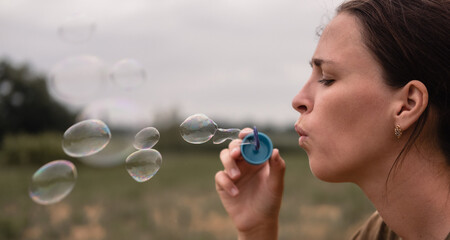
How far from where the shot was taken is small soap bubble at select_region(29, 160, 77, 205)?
258cm

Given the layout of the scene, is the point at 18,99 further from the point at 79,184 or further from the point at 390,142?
the point at 390,142

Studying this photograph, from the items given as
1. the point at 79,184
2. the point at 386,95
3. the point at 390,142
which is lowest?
the point at 79,184

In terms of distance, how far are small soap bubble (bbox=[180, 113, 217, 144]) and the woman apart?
72cm

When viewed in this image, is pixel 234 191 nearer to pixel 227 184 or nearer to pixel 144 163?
pixel 227 184

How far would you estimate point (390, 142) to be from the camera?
1.72 meters

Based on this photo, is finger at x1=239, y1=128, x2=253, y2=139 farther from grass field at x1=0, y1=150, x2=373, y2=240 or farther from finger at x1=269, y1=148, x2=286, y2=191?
grass field at x1=0, y1=150, x2=373, y2=240

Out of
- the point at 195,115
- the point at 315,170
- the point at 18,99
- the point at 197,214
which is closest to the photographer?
the point at 315,170

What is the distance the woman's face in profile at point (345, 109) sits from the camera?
1.69m

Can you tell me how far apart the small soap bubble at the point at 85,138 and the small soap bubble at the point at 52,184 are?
0.54 ft

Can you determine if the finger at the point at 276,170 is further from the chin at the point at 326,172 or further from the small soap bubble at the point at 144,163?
the small soap bubble at the point at 144,163

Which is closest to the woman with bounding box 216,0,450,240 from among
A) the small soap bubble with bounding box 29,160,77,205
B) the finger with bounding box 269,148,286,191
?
the finger with bounding box 269,148,286,191

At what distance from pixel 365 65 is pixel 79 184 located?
1576cm

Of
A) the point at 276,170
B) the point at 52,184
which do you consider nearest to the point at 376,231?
the point at 276,170

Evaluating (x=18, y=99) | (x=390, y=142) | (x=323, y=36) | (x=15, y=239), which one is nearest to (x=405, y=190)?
(x=390, y=142)
